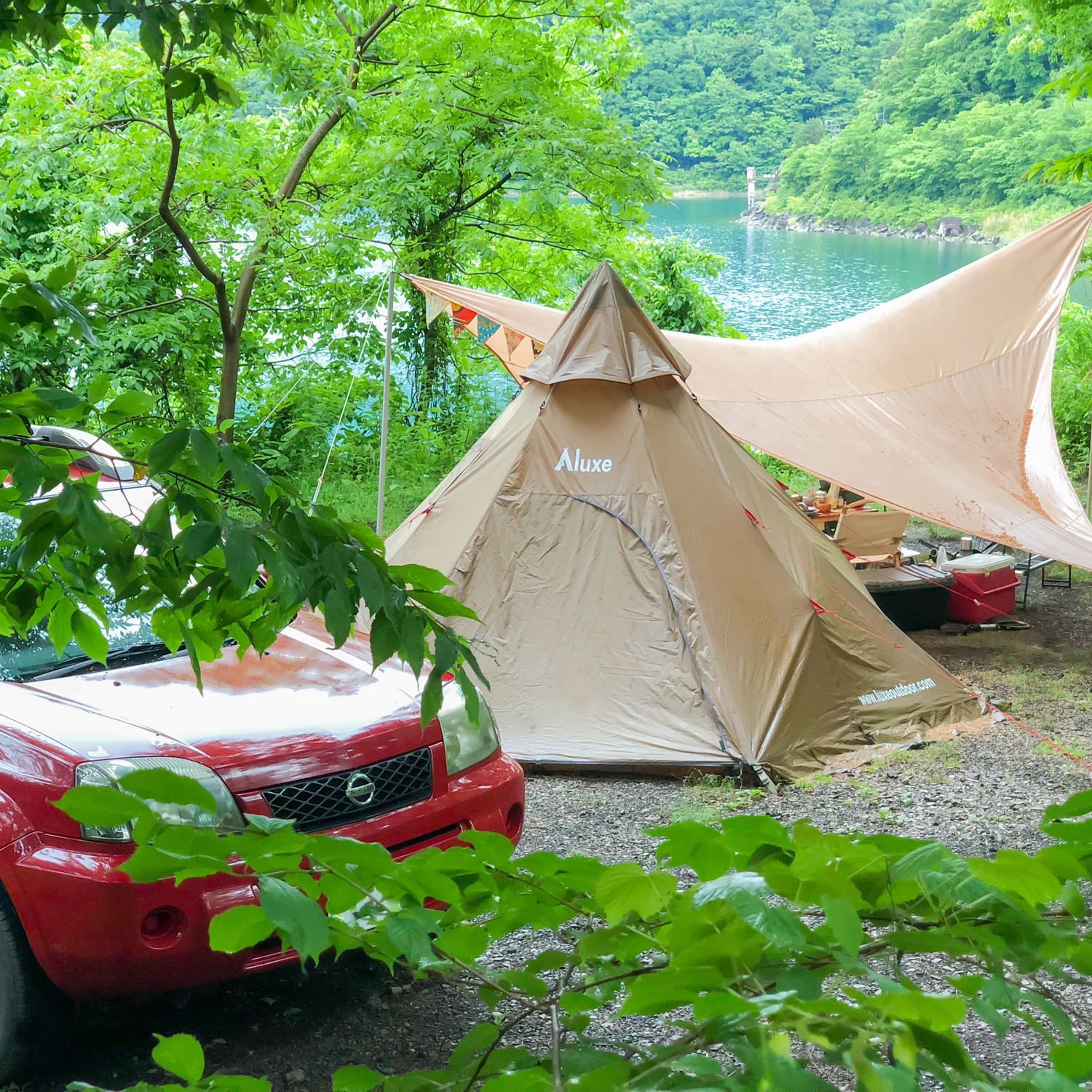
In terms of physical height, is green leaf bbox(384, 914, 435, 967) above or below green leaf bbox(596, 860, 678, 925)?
below

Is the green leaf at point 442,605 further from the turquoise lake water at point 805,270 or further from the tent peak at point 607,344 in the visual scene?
the turquoise lake water at point 805,270

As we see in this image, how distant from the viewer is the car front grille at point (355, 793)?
2822 millimetres

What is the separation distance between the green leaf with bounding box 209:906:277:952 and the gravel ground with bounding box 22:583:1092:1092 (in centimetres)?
70

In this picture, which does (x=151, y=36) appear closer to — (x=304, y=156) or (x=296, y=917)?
(x=296, y=917)

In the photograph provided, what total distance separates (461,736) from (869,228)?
51.6m

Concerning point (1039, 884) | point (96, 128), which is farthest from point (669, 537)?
point (96, 128)

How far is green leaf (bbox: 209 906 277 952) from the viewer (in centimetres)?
95

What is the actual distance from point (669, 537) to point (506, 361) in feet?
13.2

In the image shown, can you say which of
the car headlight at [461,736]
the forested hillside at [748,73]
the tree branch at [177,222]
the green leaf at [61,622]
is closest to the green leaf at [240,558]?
the green leaf at [61,622]

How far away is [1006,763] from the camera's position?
5.19m

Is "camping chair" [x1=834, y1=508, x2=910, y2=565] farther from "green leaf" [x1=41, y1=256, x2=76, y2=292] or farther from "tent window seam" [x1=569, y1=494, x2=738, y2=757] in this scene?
A: "green leaf" [x1=41, y1=256, x2=76, y2=292]

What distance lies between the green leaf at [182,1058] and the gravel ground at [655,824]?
0.74m

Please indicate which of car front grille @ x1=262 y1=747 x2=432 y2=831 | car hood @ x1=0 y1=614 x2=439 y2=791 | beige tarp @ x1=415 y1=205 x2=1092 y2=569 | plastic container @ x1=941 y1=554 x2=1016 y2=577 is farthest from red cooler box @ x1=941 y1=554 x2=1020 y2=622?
car front grille @ x1=262 y1=747 x2=432 y2=831

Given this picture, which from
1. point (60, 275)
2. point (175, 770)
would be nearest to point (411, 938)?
point (60, 275)
